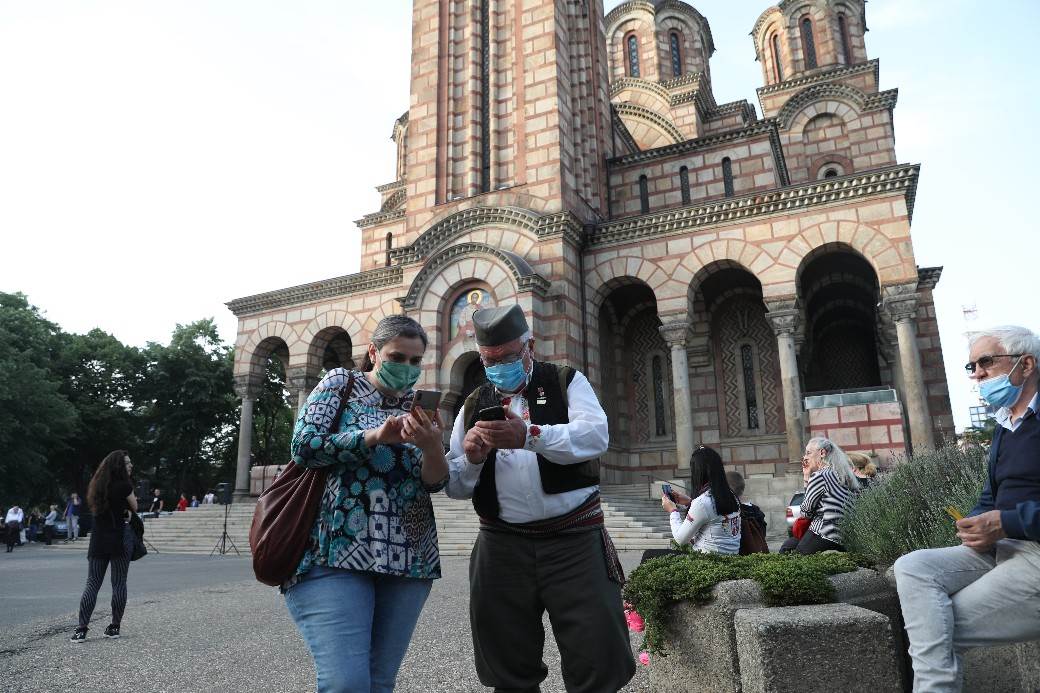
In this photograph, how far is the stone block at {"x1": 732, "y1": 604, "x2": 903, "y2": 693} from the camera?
282cm

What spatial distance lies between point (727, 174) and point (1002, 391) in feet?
57.4

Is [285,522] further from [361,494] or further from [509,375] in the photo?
[509,375]

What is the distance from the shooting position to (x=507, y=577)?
264cm

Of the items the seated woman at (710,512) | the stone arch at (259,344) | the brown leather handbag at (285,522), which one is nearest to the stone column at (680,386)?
the seated woman at (710,512)

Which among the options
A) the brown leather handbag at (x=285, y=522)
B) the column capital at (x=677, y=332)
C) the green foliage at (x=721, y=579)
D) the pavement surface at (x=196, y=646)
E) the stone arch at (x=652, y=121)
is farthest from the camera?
the stone arch at (x=652, y=121)

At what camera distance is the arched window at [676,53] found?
26.8 meters

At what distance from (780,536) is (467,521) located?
5.75m

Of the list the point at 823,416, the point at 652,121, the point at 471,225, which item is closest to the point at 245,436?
the point at 471,225

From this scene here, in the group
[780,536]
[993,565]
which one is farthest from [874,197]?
[993,565]

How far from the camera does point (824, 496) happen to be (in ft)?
17.6

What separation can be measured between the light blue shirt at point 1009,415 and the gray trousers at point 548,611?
1.86m

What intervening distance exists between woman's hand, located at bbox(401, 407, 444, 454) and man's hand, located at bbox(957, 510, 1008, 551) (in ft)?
7.16

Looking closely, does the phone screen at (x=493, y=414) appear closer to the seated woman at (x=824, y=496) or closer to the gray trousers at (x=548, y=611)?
the gray trousers at (x=548, y=611)

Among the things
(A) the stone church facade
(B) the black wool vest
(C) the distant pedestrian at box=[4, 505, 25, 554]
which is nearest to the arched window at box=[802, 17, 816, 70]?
(A) the stone church facade
